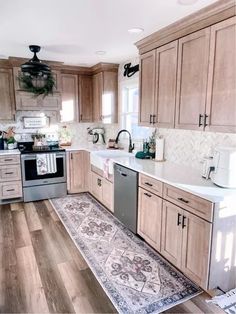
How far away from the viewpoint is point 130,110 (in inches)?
170

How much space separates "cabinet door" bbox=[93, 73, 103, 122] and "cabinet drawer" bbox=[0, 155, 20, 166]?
1.63 metres

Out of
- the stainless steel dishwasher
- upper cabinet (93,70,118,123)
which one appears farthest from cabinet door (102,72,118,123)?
the stainless steel dishwasher

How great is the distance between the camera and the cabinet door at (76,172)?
14.7 feet

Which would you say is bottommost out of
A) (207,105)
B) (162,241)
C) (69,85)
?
(162,241)

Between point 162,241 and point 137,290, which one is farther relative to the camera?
point 162,241

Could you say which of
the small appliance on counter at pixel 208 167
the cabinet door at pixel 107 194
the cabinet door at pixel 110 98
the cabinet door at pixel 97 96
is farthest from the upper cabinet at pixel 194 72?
the cabinet door at pixel 97 96

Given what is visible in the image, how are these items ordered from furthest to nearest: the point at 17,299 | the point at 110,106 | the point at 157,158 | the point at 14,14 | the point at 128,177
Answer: the point at 110,106 → the point at 157,158 → the point at 128,177 → the point at 14,14 → the point at 17,299

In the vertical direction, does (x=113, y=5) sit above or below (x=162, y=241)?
above

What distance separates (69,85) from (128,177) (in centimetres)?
257

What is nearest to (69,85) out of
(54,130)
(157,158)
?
(54,130)

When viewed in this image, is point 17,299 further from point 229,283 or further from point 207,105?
point 207,105

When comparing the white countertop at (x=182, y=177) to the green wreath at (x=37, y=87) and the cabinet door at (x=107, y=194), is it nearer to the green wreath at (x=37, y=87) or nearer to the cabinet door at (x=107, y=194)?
the cabinet door at (x=107, y=194)

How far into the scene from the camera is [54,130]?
4.86m

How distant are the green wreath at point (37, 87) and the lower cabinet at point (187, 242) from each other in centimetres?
298
